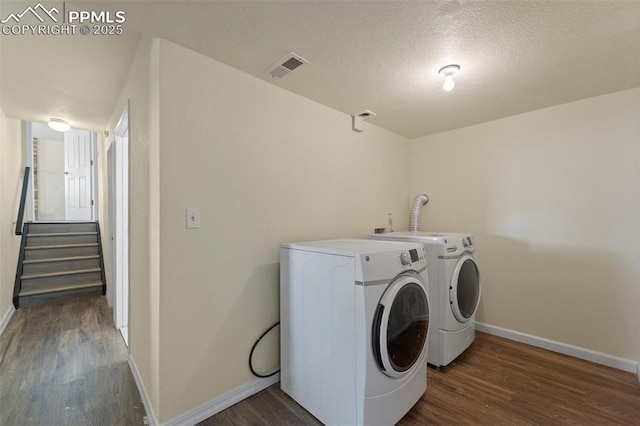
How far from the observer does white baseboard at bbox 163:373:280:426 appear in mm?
1476

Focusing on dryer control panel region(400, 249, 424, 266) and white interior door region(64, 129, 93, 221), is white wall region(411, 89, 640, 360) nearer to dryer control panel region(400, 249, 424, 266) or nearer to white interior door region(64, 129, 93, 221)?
dryer control panel region(400, 249, 424, 266)

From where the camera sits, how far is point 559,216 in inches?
91.5

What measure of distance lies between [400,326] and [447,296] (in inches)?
30.5

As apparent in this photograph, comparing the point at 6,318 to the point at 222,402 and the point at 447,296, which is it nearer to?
the point at 222,402

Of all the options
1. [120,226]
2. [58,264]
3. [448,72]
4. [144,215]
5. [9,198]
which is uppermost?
[448,72]

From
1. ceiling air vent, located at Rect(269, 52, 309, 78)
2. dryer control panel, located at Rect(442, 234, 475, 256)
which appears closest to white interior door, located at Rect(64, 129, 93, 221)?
ceiling air vent, located at Rect(269, 52, 309, 78)

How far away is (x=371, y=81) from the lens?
1.92m

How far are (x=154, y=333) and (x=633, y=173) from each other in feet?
11.5

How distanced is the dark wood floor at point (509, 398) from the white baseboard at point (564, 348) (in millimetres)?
61

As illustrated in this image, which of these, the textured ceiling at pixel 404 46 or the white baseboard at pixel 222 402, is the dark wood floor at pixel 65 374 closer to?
the white baseboard at pixel 222 402

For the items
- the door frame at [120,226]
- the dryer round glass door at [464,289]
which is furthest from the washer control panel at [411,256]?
the door frame at [120,226]

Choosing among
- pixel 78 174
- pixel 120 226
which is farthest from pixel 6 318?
pixel 78 174

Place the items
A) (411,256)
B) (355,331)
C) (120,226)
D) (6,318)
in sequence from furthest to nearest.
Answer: (6,318), (120,226), (411,256), (355,331)

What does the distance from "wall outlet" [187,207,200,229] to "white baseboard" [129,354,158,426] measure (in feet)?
3.48
